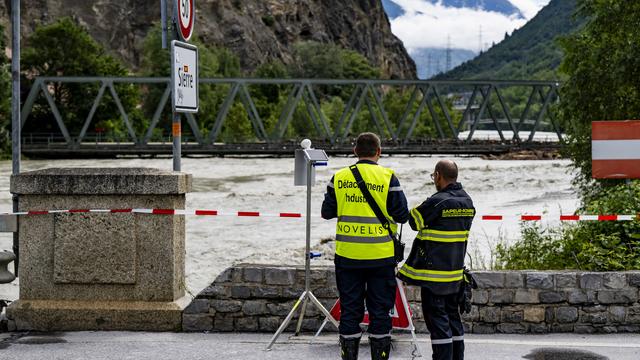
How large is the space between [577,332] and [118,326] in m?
3.91

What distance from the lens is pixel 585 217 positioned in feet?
26.8

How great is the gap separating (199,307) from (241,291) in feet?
1.31

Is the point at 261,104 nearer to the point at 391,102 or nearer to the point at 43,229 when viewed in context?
the point at 391,102

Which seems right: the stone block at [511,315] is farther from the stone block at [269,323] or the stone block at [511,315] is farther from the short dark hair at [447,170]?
the short dark hair at [447,170]

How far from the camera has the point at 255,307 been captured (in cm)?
757

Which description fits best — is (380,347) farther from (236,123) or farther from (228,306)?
(236,123)

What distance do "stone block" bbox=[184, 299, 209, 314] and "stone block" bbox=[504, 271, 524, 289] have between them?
2552mm

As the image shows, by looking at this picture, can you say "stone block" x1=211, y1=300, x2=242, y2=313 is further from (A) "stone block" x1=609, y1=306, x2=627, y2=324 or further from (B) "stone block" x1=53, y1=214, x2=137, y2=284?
(A) "stone block" x1=609, y1=306, x2=627, y2=324

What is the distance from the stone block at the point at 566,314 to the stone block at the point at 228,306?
2697mm

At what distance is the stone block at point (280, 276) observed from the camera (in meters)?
7.50

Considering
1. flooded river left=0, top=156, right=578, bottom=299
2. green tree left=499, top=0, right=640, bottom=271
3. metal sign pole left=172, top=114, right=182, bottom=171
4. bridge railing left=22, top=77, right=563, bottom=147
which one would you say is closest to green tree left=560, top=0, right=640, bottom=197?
green tree left=499, top=0, right=640, bottom=271

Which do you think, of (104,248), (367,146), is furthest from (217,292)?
(367,146)

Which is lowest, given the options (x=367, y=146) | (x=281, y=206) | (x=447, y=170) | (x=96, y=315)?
(x=281, y=206)

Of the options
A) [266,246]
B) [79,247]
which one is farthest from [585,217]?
[266,246]
